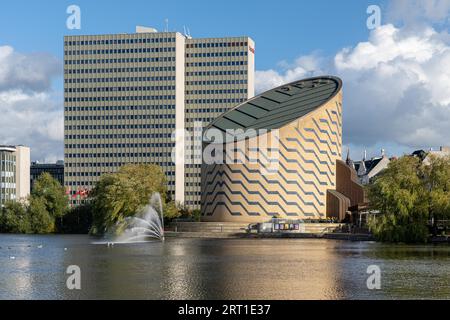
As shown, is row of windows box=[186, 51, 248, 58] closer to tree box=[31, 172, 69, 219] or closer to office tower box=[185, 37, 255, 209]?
office tower box=[185, 37, 255, 209]

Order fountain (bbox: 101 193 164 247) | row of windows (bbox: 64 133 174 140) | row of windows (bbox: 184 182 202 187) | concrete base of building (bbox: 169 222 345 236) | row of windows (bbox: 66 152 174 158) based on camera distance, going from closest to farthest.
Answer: fountain (bbox: 101 193 164 247) < concrete base of building (bbox: 169 222 345 236) < row of windows (bbox: 66 152 174 158) < row of windows (bbox: 184 182 202 187) < row of windows (bbox: 64 133 174 140)

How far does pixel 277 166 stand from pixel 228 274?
75.8 meters

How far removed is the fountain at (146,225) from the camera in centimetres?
11548

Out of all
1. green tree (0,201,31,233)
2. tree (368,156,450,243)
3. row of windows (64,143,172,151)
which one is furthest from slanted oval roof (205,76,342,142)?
row of windows (64,143,172,151)

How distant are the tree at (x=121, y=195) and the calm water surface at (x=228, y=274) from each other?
45616mm

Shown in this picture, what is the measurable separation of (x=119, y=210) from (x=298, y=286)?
3213 inches

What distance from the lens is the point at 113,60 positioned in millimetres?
196375

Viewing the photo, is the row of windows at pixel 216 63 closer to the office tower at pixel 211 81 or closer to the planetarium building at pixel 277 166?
the office tower at pixel 211 81

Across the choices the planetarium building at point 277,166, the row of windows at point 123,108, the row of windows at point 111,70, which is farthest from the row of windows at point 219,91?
the planetarium building at point 277,166

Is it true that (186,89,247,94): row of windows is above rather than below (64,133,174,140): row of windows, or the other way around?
above

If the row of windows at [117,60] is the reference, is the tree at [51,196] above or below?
below

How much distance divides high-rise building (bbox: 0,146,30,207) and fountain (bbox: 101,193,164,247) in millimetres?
59478

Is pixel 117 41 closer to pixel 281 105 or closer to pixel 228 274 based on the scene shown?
pixel 281 105

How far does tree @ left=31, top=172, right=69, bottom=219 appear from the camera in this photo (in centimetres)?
15600
